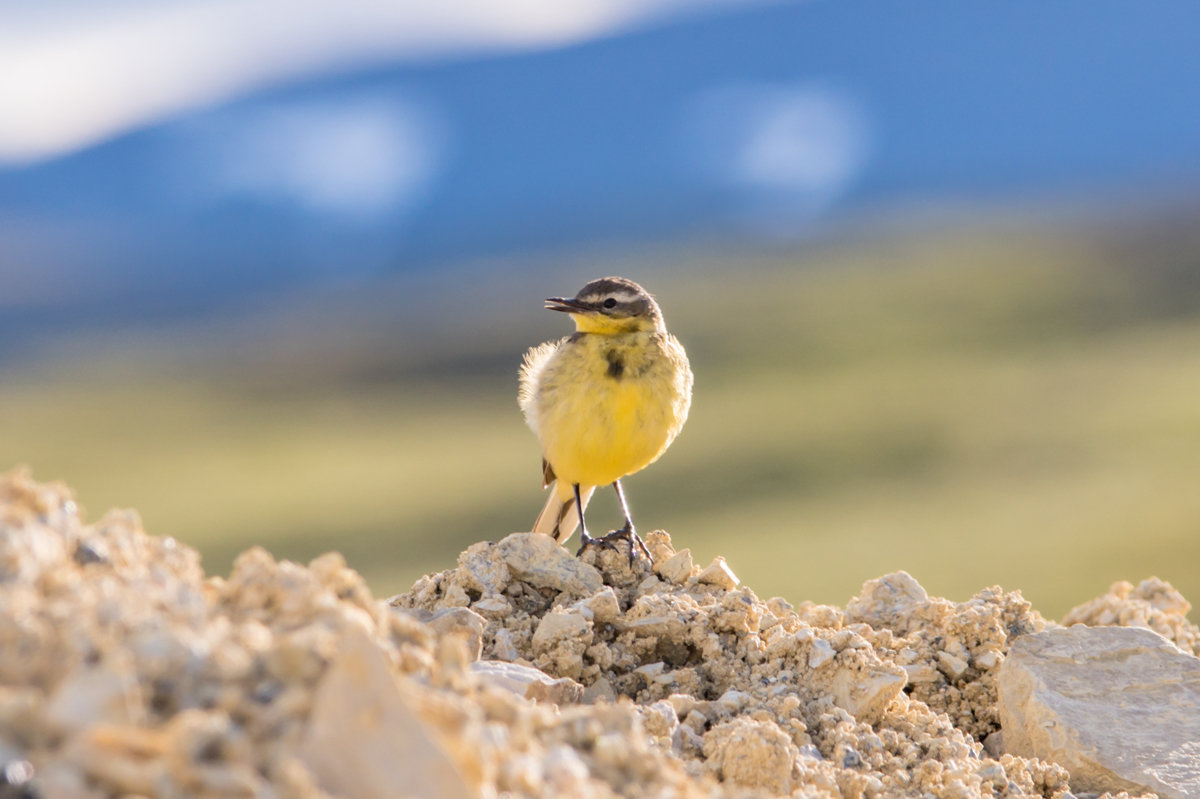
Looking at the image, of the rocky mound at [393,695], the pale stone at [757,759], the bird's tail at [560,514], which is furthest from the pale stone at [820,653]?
the bird's tail at [560,514]

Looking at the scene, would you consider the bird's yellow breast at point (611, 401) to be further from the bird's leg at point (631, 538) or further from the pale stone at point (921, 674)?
the pale stone at point (921, 674)

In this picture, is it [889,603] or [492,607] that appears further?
[889,603]

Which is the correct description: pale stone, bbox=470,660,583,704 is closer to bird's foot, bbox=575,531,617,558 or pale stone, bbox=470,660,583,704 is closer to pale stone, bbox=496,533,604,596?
pale stone, bbox=496,533,604,596

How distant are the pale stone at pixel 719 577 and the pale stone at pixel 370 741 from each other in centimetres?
452

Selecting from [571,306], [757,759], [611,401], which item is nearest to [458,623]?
[757,759]

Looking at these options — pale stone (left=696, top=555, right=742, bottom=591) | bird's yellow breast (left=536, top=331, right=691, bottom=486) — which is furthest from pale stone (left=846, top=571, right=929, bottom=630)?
bird's yellow breast (left=536, top=331, right=691, bottom=486)

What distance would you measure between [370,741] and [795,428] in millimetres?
85077

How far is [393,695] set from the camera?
3.40 metres

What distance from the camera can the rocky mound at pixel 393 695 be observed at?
3145 millimetres

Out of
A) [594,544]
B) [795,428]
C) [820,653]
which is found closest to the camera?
[820,653]

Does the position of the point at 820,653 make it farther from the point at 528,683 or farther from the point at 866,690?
the point at 528,683

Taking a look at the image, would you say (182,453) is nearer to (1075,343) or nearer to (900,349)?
(900,349)

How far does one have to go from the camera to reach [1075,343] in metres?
103

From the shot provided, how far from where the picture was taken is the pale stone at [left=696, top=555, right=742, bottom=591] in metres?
7.78
